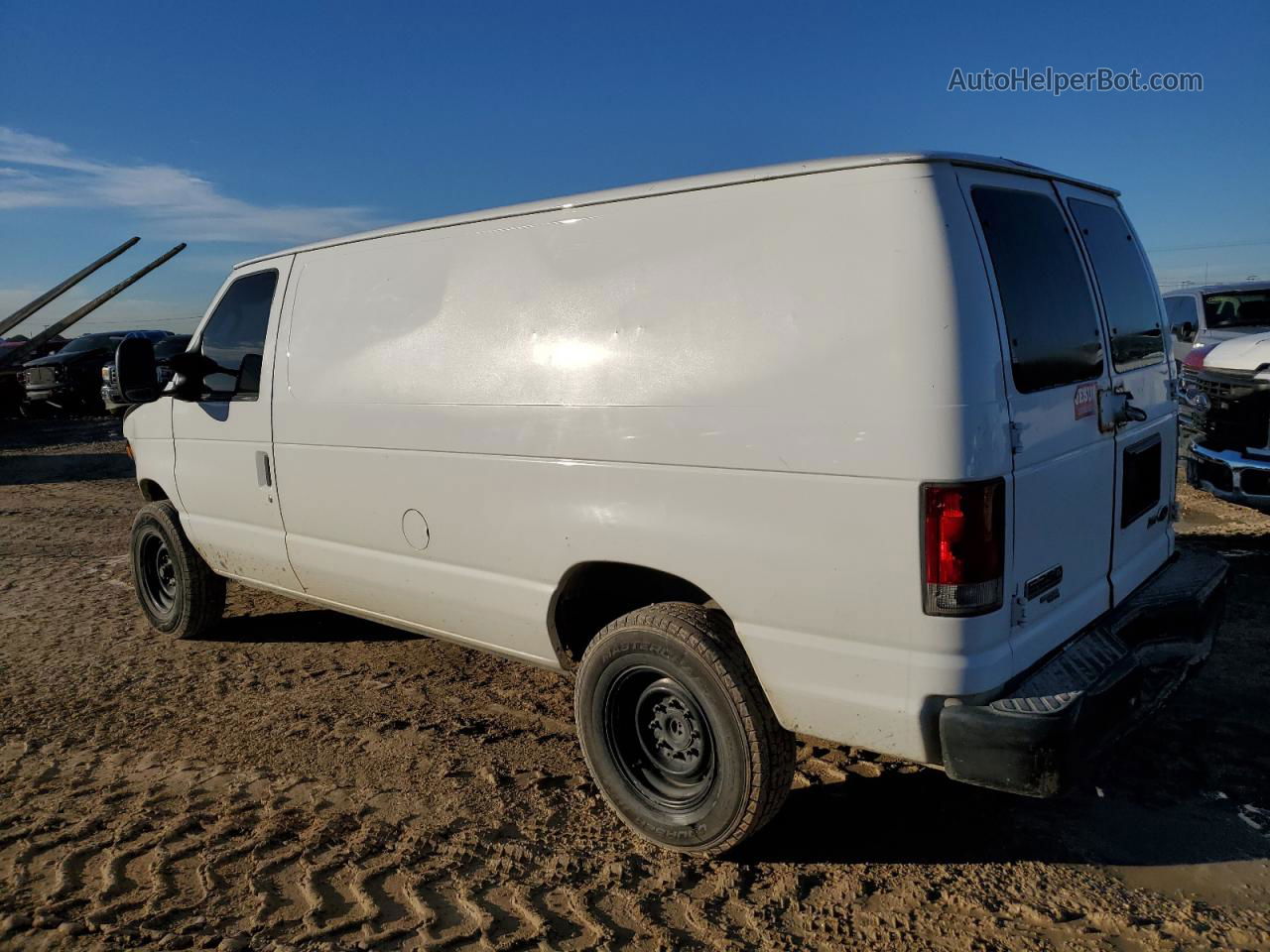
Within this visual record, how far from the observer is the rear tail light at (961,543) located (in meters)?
2.59

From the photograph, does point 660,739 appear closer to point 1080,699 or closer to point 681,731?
point 681,731

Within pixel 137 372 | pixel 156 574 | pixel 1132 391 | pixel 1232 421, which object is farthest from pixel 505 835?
pixel 1232 421

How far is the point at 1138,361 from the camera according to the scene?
11.8ft

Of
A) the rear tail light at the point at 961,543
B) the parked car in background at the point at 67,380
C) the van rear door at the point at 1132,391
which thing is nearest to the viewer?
the rear tail light at the point at 961,543

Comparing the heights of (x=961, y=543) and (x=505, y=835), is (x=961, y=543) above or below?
above

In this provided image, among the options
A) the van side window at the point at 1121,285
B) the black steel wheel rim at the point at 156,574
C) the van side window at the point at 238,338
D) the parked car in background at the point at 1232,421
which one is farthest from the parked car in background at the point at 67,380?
the van side window at the point at 1121,285

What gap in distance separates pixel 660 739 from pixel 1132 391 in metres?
2.12

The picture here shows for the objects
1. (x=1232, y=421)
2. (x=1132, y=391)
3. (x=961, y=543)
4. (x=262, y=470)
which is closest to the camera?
(x=961, y=543)

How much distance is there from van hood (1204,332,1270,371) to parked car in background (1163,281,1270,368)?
3.32 metres

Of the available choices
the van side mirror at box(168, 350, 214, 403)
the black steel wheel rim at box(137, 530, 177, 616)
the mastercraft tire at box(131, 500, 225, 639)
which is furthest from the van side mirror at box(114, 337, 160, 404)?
the black steel wheel rim at box(137, 530, 177, 616)

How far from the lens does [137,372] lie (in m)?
5.31

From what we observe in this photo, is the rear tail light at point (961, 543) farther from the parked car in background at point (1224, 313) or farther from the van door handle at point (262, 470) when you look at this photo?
the parked car in background at point (1224, 313)

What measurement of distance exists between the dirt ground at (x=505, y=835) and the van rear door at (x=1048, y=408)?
799 millimetres

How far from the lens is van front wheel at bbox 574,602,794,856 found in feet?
9.89
